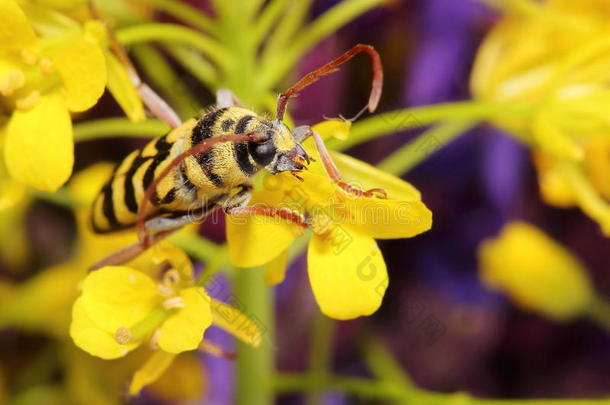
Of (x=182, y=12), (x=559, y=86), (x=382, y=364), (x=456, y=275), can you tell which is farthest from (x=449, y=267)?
(x=182, y=12)

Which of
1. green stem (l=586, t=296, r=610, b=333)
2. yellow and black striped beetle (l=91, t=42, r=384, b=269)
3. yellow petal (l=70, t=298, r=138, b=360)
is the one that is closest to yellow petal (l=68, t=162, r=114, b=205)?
yellow and black striped beetle (l=91, t=42, r=384, b=269)

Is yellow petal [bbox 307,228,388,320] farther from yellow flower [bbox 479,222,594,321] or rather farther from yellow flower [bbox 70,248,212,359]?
yellow flower [bbox 479,222,594,321]

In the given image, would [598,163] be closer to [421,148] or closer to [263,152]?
[421,148]

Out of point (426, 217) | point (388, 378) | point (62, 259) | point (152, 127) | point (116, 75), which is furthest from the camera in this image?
point (62, 259)

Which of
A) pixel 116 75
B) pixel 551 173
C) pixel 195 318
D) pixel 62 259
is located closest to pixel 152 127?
pixel 116 75

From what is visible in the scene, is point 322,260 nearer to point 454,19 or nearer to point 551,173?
point 551,173
